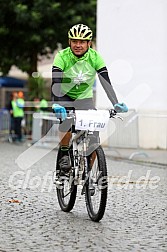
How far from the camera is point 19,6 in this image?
26.6m

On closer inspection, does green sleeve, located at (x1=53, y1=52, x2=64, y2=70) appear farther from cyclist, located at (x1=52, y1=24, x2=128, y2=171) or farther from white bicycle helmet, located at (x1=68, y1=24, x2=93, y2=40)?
white bicycle helmet, located at (x1=68, y1=24, x2=93, y2=40)

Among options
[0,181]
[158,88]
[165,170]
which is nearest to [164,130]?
[158,88]

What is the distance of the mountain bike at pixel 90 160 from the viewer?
6727 mm

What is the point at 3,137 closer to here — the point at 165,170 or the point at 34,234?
the point at 165,170

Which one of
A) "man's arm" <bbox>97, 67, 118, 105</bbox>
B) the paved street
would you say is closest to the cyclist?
"man's arm" <bbox>97, 67, 118, 105</bbox>

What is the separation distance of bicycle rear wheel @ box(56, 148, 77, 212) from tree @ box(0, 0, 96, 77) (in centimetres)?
1957

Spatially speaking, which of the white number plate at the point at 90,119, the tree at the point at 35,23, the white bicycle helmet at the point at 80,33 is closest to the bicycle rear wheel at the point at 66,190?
the white number plate at the point at 90,119

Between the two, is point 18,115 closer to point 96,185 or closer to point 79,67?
point 79,67

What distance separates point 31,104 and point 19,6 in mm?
3904

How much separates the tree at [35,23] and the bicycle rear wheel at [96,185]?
2033cm

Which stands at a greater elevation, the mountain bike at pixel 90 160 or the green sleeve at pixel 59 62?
the green sleeve at pixel 59 62

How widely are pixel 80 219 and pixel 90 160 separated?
0.63 metres

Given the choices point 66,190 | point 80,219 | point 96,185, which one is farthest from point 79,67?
point 80,219

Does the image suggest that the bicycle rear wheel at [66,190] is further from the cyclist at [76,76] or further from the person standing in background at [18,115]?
the person standing in background at [18,115]
